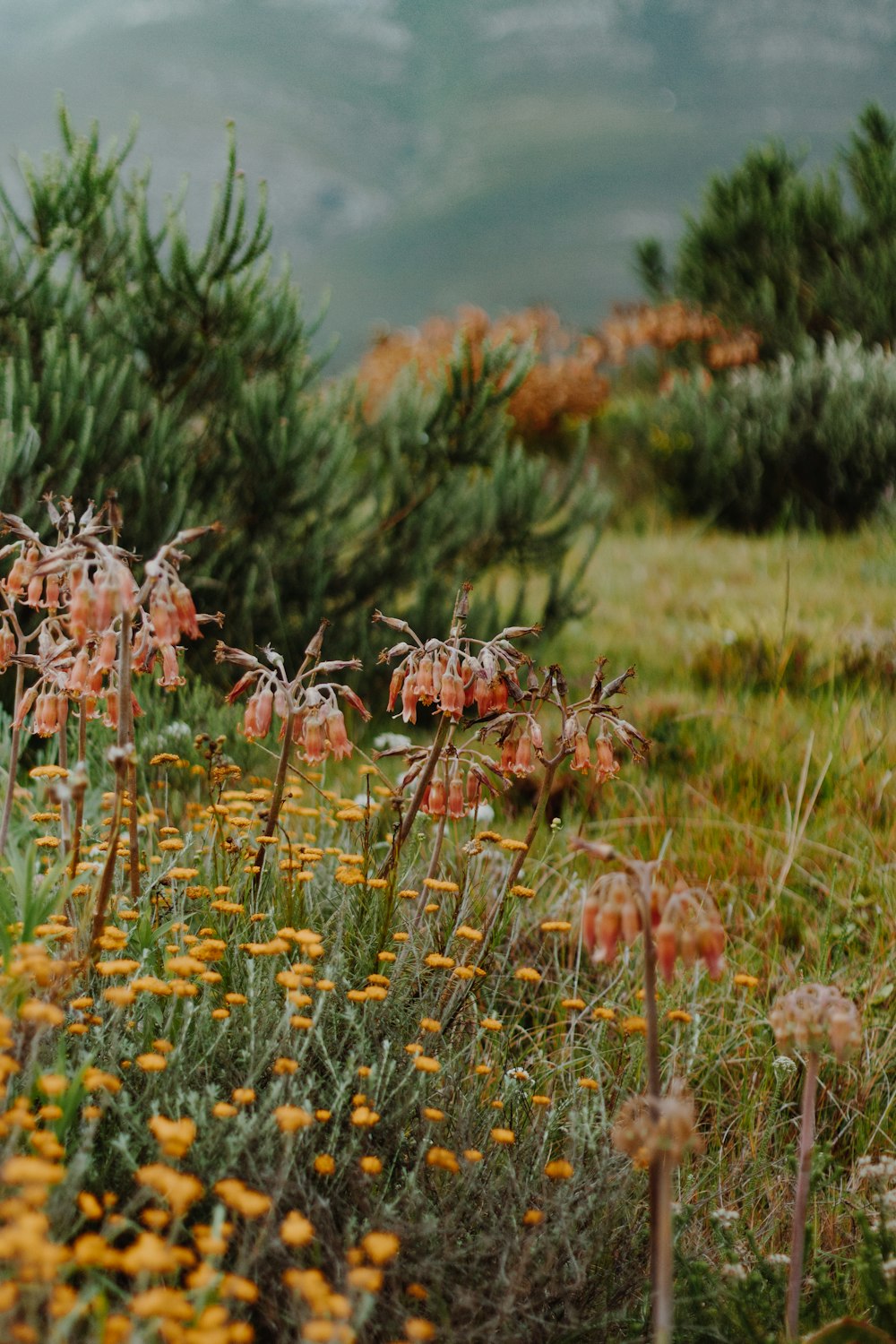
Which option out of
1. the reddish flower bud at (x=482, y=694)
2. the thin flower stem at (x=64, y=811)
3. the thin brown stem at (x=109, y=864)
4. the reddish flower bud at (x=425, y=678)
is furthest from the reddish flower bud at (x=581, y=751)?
the thin flower stem at (x=64, y=811)

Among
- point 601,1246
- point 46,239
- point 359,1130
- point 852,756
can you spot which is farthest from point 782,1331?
point 46,239

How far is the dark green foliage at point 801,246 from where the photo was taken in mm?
11281

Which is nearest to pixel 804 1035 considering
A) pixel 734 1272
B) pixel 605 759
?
pixel 734 1272

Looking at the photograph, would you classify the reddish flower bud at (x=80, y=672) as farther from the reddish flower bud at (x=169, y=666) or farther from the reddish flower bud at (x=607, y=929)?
the reddish flower bud at (x=607, y=929)

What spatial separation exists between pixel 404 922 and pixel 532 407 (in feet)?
33.3

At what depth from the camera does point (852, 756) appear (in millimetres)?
3648

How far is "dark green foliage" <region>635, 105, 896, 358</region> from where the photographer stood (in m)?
11.3

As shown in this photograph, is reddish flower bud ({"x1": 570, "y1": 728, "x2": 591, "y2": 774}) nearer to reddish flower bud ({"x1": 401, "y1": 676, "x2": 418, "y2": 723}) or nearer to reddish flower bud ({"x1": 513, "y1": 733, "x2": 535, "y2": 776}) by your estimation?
reddish flower bud ({"x1": 513, "y1": 733, "x2": 535, "y2": 776})

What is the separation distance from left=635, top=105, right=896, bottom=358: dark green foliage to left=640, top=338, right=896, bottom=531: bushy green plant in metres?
1.81

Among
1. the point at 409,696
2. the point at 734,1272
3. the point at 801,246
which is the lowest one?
the point at 734,1272

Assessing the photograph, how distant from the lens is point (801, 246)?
11766 millimetres

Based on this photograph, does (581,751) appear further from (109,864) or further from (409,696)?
(109,864)

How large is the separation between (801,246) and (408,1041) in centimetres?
1160

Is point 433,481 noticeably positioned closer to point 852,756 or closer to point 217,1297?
point 852,756
